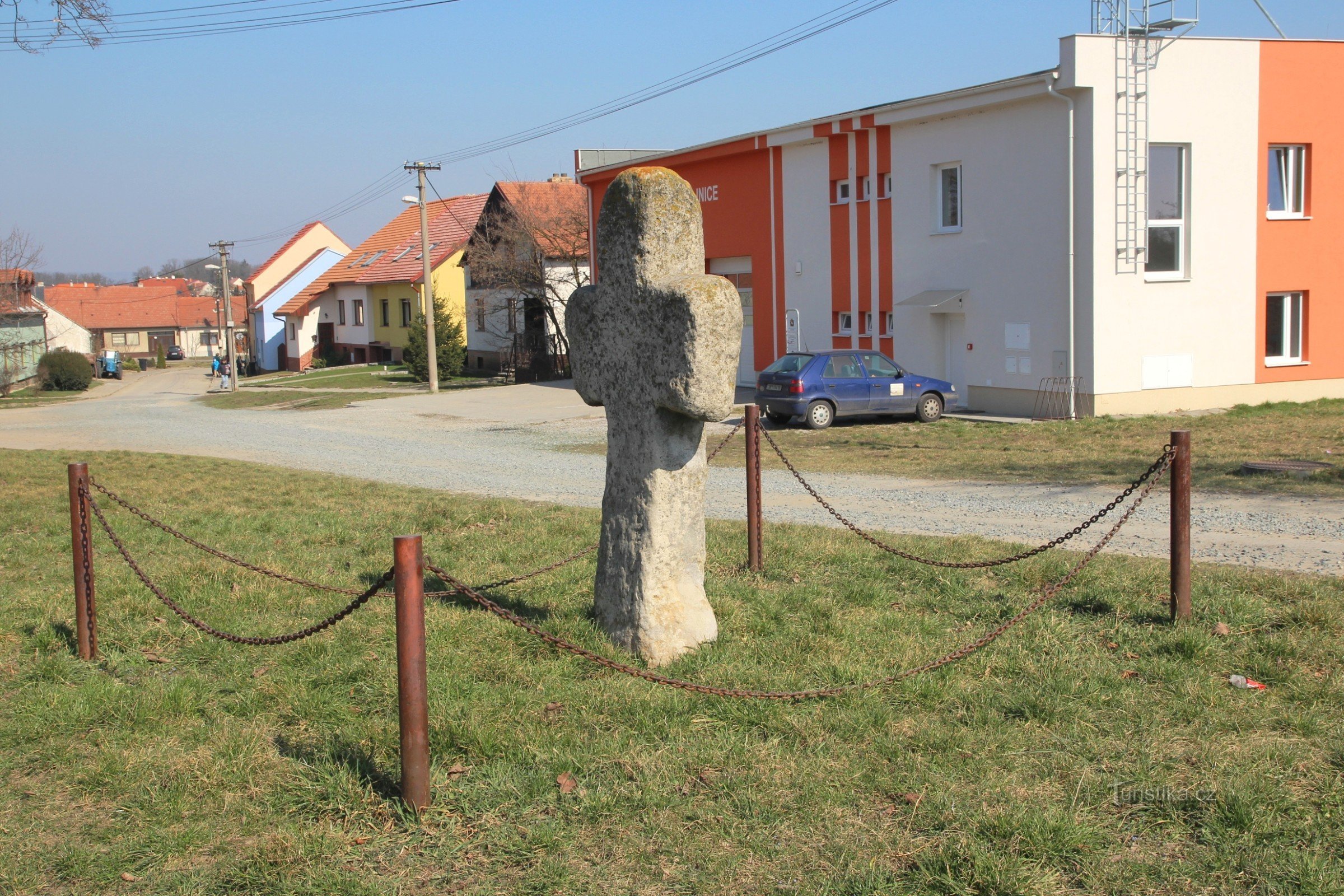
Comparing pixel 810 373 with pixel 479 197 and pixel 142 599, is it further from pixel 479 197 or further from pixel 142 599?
pixel 479 197

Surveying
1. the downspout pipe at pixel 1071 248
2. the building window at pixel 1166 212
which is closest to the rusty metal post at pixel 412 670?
the downspout pipe at pixel 1071 248

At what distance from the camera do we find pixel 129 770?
15.5 ft

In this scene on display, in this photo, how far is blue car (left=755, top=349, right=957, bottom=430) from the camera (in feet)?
66.9

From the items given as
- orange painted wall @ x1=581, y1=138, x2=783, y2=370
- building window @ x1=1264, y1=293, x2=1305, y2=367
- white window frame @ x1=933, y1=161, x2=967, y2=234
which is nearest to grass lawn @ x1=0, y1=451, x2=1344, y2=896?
white window frame @ x1=933, y1=161, x2=967, y2=234

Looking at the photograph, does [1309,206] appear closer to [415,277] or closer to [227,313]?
[415,277]

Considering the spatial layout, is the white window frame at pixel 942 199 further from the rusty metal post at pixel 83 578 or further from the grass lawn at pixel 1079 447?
the rusty metal post at pixel 83 578

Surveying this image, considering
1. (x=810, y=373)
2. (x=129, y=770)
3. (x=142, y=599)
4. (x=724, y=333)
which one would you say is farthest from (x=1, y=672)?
(x=810, y=373)

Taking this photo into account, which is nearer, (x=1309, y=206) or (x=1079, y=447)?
(x=1079, y=447)

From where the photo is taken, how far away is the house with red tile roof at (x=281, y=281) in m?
63.9

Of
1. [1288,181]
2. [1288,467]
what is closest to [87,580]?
[1288,467]

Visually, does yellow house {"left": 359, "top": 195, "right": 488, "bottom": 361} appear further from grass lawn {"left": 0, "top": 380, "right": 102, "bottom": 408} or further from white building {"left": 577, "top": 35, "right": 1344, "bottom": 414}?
white building {"left": 577, "top": 35, "right": 1344, "bottom": 414}

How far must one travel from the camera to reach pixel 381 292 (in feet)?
169

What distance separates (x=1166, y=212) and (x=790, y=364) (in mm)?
7794

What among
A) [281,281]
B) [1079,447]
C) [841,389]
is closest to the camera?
[1079,447]
